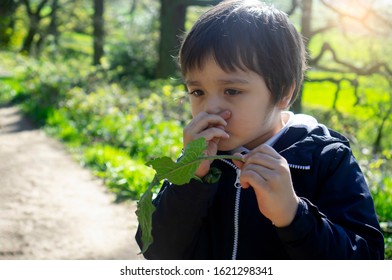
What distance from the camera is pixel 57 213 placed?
3.96m

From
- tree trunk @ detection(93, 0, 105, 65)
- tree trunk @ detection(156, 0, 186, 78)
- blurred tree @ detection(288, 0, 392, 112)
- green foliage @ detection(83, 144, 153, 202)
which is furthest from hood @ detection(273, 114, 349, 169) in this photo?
tree trunk @ detection(93, 0, 105, 65)

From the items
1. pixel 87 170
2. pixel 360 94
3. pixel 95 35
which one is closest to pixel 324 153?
pixel 87 170

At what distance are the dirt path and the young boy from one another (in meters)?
1.53

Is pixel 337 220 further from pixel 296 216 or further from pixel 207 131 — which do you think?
pixel 207 131

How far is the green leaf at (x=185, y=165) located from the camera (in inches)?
57.7

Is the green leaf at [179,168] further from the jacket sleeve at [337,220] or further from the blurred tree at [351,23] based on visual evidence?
the blurred tree at [351,23]

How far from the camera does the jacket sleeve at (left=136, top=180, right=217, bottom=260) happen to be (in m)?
1.61

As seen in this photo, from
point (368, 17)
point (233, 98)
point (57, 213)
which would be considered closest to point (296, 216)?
point (233, 98)

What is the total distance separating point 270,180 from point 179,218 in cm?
40

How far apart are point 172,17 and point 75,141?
4.91m

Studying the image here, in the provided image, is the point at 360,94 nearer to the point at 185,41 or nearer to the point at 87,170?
the point at 87,170

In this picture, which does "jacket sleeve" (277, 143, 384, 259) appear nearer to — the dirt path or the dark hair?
the dark hair

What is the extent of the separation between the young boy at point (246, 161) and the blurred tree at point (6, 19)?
1373 centimetres

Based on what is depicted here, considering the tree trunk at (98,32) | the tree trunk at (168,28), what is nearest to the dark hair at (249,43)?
the tree trunk at (168,28)
